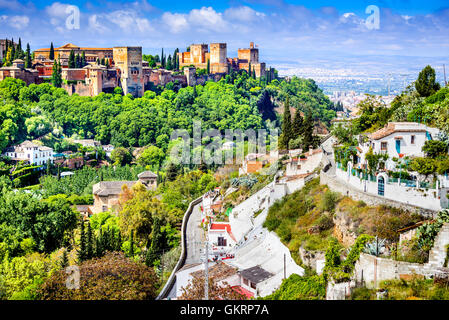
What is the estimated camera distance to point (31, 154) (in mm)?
28641

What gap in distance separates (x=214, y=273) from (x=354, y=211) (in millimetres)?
2364

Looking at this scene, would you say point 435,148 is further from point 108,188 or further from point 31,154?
point 31,154

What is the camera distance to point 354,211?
27.8ft

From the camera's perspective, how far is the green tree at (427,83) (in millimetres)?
12859

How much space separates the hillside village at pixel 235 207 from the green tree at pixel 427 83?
0.05 m

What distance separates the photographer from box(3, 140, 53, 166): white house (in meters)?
28.4

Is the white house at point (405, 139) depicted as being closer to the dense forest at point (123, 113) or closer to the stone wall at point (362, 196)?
the stone wall at point (362, 196)

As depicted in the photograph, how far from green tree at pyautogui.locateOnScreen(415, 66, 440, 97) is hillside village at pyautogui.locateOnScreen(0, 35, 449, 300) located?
0.05 m

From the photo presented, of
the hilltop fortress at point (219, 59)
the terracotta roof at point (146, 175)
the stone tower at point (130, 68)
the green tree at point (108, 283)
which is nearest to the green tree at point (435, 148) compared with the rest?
the green tree at point (108, 283)

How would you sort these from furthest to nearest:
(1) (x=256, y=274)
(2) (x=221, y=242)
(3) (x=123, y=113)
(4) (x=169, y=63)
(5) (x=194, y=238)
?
(4) (x=169, y=63)
(3) (x=123, y=113)
(5) (x=194, y=238)
(2) (x=221, y=242)
(1) (x=256, y=274)

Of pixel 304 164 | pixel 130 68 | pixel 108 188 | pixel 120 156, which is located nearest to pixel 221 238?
pixel 304 164

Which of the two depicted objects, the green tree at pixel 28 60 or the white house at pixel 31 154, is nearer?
the white house at pixel 31 154

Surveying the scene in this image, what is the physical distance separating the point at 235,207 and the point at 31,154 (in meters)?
18.1

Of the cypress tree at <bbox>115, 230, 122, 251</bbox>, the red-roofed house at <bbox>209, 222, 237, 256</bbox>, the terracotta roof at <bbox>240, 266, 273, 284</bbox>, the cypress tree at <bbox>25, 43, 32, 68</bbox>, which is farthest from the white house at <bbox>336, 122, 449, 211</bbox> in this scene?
the cypress tree at <bbox>25, 43, 32, 68</bbox>
